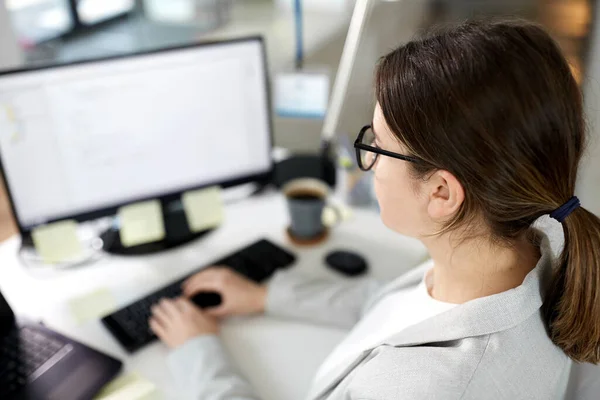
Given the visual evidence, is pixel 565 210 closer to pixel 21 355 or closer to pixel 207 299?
pixel 207 299

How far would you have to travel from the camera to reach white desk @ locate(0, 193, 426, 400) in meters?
0.83

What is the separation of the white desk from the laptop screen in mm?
57

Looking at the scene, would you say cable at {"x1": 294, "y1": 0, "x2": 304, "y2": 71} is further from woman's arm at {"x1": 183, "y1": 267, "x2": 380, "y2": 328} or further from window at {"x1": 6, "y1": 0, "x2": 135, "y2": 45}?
woman's arm at {"x1": 183, "y1": 267, "x2": 380, "y2": 328}

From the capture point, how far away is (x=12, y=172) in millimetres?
923

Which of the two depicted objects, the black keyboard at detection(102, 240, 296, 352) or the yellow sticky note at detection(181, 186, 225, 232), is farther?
the yellow sticky note at detection(181, 186, 225, 232)

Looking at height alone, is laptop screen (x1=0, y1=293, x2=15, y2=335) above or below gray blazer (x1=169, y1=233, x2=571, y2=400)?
below

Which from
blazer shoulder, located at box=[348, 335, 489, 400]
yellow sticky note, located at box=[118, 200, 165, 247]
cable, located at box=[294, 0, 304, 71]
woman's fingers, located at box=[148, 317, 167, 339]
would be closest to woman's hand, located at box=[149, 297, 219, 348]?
woman's fingers, located at box=[148, 317, 167, 339]

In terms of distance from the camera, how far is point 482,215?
0.60 meters

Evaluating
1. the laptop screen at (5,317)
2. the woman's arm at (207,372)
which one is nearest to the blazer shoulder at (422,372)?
the woman's arm at (207,372)

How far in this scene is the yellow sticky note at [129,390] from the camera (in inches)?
30.1

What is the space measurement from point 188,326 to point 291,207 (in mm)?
357

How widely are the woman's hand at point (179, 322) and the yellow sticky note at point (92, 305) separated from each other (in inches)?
3.8

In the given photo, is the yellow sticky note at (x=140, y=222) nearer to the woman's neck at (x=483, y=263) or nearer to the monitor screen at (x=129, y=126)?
the monitor screen at (x=129, y=126)

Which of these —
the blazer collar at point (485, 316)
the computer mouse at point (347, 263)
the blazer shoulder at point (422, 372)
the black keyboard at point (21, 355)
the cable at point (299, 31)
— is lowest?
the computer mouse at point (347, 263)
